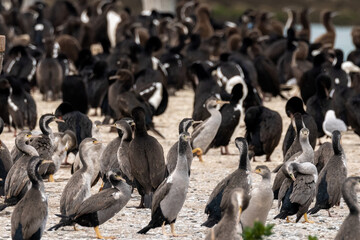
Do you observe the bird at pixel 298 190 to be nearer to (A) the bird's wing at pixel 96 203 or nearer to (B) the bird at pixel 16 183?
(A) the bird's wing at pixel 96 203

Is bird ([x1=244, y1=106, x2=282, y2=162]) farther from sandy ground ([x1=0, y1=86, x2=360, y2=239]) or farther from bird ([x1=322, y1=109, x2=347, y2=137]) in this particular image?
bird ([x1=322, y1=109, x2=347, y2=137])

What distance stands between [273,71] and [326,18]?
1050 centimetres

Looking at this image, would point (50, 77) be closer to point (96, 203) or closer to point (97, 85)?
point (97, 85)

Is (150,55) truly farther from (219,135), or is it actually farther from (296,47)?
(219,135)

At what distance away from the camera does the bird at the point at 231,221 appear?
25.1ft

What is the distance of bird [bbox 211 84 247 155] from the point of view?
14.6 m

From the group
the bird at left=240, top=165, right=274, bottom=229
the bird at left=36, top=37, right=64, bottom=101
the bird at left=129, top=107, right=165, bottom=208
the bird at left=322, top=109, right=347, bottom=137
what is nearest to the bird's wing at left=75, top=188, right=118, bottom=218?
the bird at left=129, top=107, right=165, bottom=208

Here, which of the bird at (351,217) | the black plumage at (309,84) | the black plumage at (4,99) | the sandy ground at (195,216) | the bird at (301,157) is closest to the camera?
the bird at (351,217)

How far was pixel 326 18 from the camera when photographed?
3172 centimetres

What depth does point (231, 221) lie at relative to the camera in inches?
→ 303

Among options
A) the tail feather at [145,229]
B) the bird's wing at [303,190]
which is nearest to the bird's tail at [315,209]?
the bird's wing at [303,190]

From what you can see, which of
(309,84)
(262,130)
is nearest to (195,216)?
(262,130)

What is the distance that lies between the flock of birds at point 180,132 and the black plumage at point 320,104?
23mm

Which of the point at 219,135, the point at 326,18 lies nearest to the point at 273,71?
the point at 219,135
